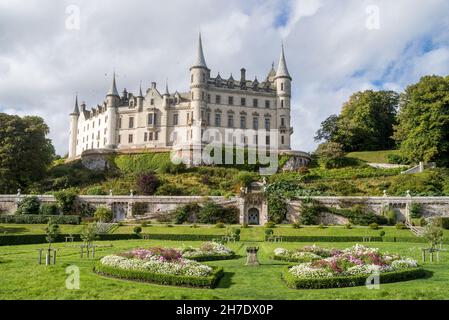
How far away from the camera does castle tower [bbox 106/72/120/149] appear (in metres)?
75.6

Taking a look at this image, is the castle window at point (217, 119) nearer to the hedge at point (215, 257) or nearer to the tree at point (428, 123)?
the tree at point (428, 123)

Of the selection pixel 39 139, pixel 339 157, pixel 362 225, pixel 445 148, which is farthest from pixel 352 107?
pixel 39 139

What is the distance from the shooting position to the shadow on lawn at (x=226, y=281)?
1698 centimetres

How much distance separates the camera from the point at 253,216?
4922 cm

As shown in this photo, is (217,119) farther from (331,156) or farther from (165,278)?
(165,278)

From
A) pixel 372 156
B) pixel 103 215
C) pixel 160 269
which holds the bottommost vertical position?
pixel 160 269

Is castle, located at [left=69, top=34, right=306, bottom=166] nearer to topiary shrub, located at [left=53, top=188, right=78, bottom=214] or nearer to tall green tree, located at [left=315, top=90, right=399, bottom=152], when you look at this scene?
tall green tree, located at [left=315, top=90, right=399, bottom=152]

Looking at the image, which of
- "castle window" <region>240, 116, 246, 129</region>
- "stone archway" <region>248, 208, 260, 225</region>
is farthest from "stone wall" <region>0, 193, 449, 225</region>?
"castle window" <region>240, 116, 246, 129</region>

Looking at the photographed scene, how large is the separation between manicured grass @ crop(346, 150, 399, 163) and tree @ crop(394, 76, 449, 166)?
6.25 metres

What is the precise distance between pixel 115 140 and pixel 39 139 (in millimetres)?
18464

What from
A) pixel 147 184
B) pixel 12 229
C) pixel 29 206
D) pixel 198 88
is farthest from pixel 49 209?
pixel 198 88

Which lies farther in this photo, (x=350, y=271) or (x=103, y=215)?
(x=103, y=215)

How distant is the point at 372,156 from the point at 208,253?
49.4m
